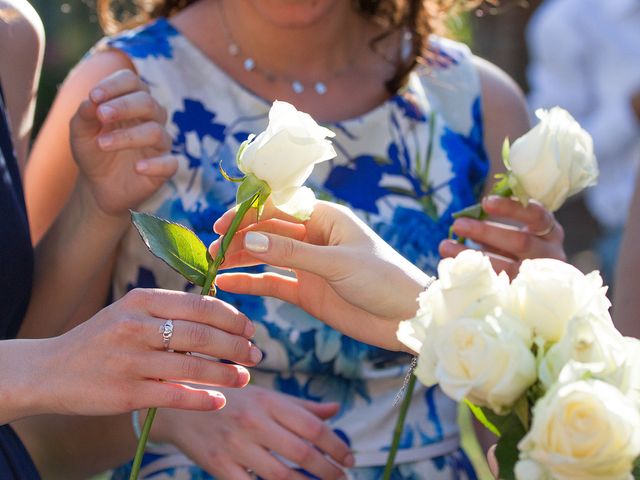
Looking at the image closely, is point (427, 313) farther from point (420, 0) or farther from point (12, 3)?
point (420, 0)

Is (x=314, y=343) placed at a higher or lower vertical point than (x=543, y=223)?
lower

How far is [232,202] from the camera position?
6.23ft

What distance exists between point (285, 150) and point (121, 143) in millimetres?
561

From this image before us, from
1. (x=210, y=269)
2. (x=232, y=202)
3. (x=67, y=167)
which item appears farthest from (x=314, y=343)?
(x=210, y=269)

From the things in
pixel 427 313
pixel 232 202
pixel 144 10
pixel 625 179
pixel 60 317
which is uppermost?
pixel 427 313

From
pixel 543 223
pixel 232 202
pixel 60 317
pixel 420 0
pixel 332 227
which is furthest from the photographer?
pixel 420 0

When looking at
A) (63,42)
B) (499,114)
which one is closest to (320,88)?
(499,114)

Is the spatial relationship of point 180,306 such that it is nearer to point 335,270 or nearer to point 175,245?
point 175,245

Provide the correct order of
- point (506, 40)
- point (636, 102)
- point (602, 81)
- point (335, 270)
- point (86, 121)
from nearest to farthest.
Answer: point (335, 270) → point (86, 121) → point (636, 102) → point (602, 81) → point (506, 40)

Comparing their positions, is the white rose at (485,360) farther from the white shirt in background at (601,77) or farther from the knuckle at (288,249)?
the white shirt in background at (601,77)

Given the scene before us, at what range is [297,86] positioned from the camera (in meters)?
2.09

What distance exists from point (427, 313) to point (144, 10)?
1576 mm

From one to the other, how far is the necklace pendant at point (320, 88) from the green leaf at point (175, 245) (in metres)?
1.08

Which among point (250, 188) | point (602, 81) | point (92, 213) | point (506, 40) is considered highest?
point (250, 188)
